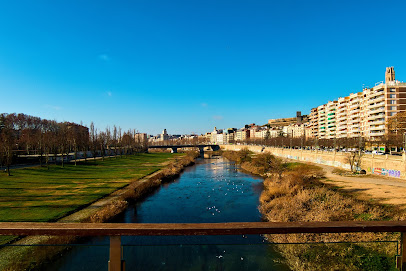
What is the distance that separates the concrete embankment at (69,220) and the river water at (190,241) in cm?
26

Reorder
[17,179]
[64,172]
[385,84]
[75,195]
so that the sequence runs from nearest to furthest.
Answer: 1. [75,195]
2. [17,179]
3. [64,172]
4. [385,84]

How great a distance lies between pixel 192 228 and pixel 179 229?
0.16 meters

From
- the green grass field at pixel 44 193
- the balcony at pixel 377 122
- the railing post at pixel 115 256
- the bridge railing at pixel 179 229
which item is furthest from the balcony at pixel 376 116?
the railing post at pixel 115 256

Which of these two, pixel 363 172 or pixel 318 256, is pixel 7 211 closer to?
pixel 318 256

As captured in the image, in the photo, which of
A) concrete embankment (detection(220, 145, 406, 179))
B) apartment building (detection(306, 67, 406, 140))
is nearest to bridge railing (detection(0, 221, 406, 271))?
concrete embankment (detection(220, 145, 406, 179))

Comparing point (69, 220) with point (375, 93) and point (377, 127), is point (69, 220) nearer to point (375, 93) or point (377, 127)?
point (377, 127)

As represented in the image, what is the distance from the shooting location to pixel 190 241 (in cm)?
1543

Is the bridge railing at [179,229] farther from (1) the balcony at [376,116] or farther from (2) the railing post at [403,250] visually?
(1) the balcony at [376,116]

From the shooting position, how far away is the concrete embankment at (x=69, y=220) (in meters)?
3.26

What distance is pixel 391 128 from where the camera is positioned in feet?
192

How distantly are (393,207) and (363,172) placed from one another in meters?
23.9

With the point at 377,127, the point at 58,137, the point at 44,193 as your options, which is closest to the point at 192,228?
the point at 44,193

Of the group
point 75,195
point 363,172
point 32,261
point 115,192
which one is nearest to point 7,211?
point 75,195

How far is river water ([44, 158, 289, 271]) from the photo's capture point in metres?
3.31
